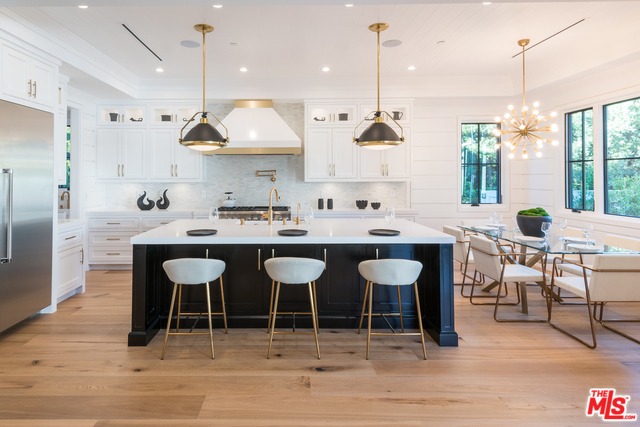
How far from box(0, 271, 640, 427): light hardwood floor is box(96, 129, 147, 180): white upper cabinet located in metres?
3.26

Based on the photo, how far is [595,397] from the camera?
95.5 inches

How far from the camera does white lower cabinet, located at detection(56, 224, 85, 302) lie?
440cm

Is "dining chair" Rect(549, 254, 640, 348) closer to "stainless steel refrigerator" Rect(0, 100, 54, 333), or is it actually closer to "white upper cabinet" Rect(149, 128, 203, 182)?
"stainless steel refrigerator" Rect(0, 100, 54, 333)

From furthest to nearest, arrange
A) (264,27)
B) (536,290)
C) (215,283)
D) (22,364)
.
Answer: (536,290) → (264,27) → (215,283) → (22,364)

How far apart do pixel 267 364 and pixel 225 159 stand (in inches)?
182

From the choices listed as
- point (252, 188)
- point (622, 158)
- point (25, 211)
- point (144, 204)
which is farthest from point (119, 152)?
point (622, 158)

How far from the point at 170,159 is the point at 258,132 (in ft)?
5.23

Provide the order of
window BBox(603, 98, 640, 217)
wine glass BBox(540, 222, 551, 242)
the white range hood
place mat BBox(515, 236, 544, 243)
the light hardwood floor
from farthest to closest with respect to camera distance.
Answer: the white range hood → window BBox(603, 98, 640, 217) → wine glass BBox(540, 222, 551, 242) → place mat BBox(515, 236, 544, 243) → the light hardwood floor

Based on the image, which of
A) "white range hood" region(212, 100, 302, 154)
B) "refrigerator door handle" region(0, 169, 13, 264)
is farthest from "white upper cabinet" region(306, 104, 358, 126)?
"refrigerator door handle" region(0, 169, 13, 264)

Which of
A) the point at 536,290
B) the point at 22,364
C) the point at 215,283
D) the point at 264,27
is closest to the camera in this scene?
the point at 22,364

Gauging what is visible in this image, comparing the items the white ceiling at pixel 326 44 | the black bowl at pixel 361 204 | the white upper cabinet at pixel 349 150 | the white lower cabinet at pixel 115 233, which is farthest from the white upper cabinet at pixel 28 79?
the black bowl at pixel 361 204

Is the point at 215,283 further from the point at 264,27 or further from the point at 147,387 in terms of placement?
the point at 264,27

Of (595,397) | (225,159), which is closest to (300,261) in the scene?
(595,397)

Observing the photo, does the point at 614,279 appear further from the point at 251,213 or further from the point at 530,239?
the point at 251,213
